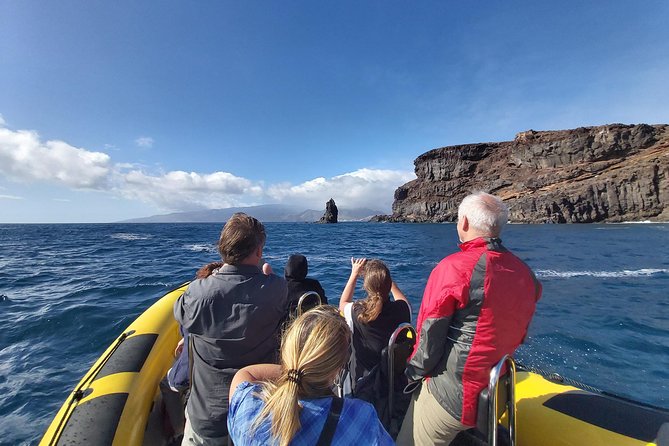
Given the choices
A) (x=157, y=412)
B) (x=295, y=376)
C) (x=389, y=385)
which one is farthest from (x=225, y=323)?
(x=157, y=412)

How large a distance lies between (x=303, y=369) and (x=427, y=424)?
152cm

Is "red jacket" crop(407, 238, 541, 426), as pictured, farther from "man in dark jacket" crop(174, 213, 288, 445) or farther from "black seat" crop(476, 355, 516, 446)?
"man in dark jacket" crop(174, 213, 288, 445)

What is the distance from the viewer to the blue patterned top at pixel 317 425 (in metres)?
1.08

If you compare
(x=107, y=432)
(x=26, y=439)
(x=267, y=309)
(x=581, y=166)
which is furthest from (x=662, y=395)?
(x=581, y=166)

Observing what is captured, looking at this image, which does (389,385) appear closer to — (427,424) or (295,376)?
(427,424)

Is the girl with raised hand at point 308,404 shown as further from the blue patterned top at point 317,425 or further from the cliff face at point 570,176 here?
the cliff face at point 570,176

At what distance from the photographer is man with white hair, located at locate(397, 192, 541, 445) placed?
5.86ft

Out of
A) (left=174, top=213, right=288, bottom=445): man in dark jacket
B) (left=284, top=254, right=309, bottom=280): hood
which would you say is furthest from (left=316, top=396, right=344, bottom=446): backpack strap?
(left=284, top=254, right=309, bottom=280): hood

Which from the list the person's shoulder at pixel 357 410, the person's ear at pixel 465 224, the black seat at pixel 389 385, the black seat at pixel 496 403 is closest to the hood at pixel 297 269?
the black seat at pixel 389 385

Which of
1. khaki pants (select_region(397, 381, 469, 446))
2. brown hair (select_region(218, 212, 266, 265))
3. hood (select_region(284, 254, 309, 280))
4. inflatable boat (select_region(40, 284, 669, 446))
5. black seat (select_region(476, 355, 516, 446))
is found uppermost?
brown hair (select_region(218, 212, 266, 265))

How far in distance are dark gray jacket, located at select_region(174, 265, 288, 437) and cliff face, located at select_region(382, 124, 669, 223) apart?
236 ft

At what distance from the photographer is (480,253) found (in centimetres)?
183

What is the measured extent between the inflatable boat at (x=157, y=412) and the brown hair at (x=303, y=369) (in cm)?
225

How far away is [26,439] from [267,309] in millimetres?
4491
